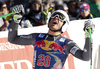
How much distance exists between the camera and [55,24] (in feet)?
14.5

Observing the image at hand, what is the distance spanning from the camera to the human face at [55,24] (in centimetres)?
439

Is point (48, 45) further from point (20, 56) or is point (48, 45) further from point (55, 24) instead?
point (20, 56)

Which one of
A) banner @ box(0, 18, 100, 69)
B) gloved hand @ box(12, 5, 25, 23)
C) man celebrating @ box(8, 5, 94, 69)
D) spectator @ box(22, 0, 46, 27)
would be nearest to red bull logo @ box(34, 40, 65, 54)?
man celebrating @ box(8, 5, 94, 69)

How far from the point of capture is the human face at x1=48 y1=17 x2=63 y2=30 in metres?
4.39

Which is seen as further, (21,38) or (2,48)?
(2,48)

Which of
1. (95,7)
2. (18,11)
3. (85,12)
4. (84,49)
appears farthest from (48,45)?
(95,7)

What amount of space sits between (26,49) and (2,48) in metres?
0.56

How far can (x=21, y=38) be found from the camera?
4.57 meters

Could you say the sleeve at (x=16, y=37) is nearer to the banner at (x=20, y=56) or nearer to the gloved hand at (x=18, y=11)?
the gloved hand at (x=18, y=11)

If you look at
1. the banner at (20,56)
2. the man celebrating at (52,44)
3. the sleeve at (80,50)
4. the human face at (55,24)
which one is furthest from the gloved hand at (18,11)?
the banner at (20,56)

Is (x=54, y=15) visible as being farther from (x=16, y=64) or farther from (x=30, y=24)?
(x=30, y=24)

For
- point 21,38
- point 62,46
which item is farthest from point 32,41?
point 62,46

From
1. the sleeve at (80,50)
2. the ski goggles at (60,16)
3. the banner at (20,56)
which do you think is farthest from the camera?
the banner at (20,56)

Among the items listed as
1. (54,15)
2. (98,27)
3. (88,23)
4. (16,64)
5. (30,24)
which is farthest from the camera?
(30,24)
